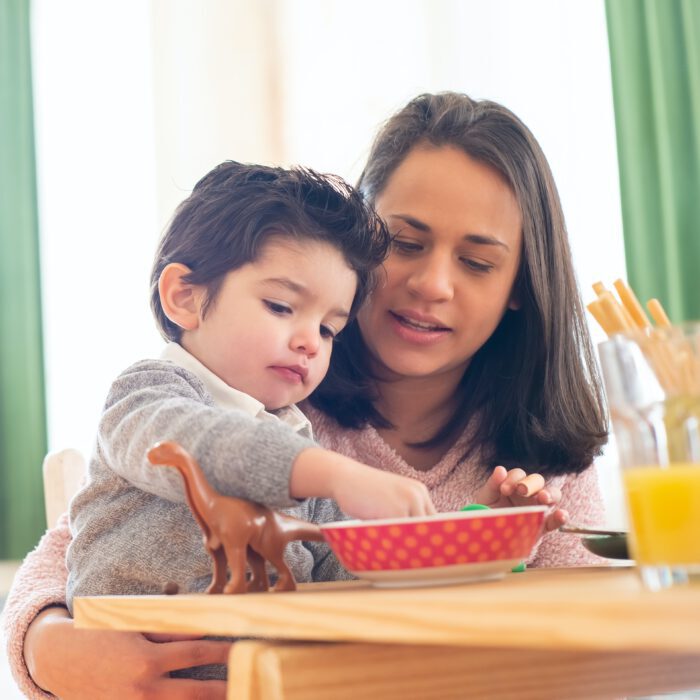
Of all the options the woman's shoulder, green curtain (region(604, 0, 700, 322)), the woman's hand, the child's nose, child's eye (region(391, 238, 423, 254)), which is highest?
green curtain (region(604, 0, 700, 322))

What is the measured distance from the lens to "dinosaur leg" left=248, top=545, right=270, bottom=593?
2.73 ft

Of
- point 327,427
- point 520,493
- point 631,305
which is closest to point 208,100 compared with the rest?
point 327,427

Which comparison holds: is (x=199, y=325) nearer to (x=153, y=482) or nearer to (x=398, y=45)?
(x=153, y=482)

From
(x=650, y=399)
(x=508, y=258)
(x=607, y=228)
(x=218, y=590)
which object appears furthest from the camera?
(x=607, y=228)

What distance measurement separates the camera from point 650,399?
601mm

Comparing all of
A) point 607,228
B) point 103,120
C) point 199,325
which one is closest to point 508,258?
point 199,325

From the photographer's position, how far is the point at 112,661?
1.03m

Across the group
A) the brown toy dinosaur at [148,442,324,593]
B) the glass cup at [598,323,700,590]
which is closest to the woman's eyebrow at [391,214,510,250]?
the brown toy dinosaur at [148,442,324,593]

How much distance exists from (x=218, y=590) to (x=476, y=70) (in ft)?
7.85

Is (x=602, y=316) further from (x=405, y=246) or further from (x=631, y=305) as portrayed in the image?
(x=405, y=246)

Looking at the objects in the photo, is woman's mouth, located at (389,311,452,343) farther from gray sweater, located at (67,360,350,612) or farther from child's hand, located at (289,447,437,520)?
child's hand, located at (289,447,437,520)

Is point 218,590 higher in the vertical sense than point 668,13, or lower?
lower

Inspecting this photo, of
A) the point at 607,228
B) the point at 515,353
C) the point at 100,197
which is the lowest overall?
the point at 515,353

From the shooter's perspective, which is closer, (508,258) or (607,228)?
(508,258)
